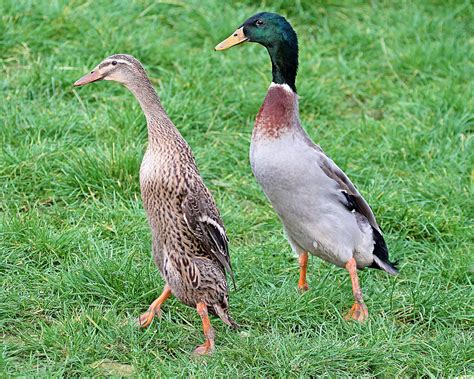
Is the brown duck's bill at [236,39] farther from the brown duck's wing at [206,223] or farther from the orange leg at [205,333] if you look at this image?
the orange leg at [205,333]

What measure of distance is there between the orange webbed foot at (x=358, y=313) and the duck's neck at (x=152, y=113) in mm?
1370

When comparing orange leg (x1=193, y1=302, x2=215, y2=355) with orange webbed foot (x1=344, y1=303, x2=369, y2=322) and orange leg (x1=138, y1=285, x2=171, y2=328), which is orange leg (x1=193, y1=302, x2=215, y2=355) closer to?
orange leg (x1=138, y1=285, x2=171, y2=328)

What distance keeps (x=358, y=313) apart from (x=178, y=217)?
1.14m

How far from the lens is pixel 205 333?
5066 mm

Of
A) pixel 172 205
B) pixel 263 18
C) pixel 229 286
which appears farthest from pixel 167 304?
pixel 263 18

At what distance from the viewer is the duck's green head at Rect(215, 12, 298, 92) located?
5.83 metres

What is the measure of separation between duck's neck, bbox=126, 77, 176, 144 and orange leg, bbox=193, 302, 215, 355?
0.86m

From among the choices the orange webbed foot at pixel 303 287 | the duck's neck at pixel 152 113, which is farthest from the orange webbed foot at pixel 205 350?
the duck's neck at pixel 152 113

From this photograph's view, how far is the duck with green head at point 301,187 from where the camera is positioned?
5527 mm

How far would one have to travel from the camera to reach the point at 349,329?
5301 mm

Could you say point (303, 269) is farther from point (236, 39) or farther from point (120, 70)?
point (120, 70)

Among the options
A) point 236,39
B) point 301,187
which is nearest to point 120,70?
point 236,39

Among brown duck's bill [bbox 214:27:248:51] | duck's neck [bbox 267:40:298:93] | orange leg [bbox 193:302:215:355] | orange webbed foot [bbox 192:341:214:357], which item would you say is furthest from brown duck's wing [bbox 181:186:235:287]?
brown duck's bill [bbox 214:27:248:51]

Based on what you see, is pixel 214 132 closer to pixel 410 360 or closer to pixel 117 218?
pixel 117 218
